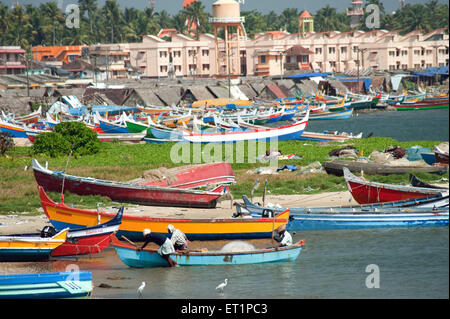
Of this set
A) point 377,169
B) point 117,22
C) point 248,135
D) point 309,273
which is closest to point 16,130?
point 248,135

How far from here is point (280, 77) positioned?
103m

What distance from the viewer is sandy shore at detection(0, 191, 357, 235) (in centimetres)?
2561

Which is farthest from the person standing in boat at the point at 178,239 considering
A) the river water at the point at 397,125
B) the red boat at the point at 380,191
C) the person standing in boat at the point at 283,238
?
the river water at the point at 397,125

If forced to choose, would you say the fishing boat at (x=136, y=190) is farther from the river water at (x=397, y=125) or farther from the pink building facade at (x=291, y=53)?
the pink building facade at (x=291, y=53)

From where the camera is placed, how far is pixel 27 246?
2114cm

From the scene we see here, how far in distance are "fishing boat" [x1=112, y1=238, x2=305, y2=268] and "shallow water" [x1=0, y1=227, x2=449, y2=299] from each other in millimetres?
169

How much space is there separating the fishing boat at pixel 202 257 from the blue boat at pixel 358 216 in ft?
9.23

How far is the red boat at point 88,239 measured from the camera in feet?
71.9

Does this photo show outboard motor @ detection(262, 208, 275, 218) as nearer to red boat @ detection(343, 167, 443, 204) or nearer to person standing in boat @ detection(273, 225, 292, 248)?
person standing in boat @ detection(273, 225, 292, 248)

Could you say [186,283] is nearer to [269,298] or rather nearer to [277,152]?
[269,298]

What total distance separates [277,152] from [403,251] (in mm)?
18171
